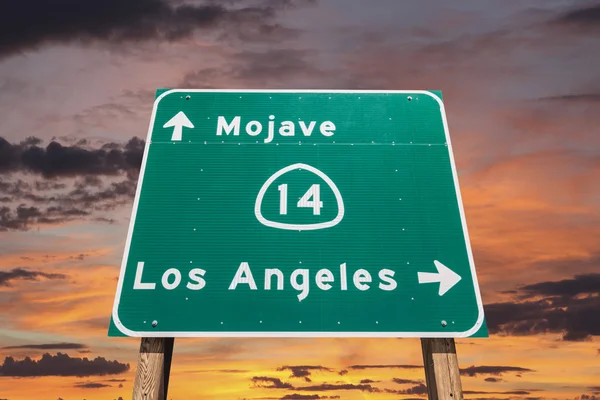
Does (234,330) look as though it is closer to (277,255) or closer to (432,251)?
(277,255)

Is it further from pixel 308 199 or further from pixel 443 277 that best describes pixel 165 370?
pixel 443 277

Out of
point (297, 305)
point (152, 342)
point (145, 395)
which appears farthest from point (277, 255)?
point (145, 395)

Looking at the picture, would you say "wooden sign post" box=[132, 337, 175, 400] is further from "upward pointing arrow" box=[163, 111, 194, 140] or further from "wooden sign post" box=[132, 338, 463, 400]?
"upward pointing arrow" box=[163, 111, 194, 140]

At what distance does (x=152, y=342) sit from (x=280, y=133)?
236 centimetres

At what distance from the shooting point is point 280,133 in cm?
527

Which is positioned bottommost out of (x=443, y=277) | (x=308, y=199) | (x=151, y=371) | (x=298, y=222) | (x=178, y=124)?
(x=151, y=371)

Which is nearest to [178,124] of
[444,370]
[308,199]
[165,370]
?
[308,199]

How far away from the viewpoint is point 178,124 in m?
5.36

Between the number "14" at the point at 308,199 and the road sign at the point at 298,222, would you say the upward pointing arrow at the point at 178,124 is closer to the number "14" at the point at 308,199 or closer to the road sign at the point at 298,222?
the road sign at the point at 298,222

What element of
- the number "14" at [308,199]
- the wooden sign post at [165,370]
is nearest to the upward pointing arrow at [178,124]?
the number "14" at [308,199]

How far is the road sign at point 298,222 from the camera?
432 cm

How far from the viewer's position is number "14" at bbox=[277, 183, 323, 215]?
15.8 ft

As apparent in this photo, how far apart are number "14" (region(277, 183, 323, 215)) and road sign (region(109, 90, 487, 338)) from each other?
14 mm

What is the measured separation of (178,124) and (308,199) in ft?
5.37
